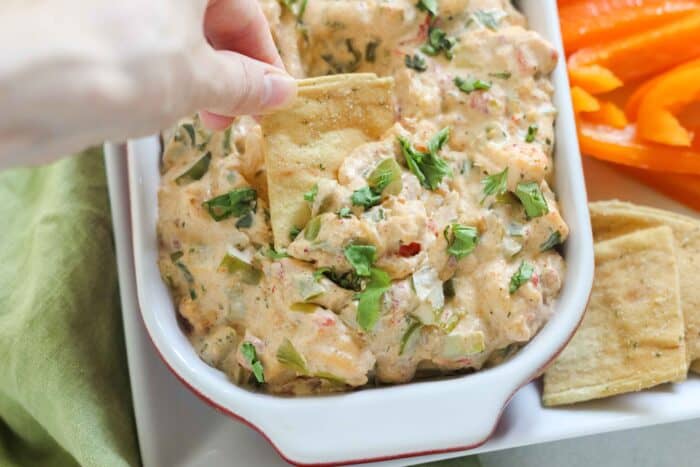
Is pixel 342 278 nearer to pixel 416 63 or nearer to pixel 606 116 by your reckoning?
pixel 416 63

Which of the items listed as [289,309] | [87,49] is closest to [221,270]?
[289,309]

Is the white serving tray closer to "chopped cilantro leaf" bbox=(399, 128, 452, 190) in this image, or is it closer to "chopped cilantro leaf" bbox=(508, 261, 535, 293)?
"chopped cilantro leaf" bbox=(508, 261, 535, 293)

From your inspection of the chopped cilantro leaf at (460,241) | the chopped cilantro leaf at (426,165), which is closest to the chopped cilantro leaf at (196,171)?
the chopped cilantro leaf at (426,165)

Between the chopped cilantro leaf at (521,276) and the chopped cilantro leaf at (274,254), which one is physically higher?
the chopped cilantro leaf at (274,254)

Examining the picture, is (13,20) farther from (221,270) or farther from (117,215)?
(117,215)

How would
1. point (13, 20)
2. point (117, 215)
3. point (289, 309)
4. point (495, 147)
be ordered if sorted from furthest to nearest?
point (117, 215) → point (495, 147) → point (289, 309) → point (13, 20)

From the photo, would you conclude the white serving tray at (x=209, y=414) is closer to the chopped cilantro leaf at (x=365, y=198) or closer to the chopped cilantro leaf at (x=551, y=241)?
the chopped cilantro leaf at (x=551, y=241)
